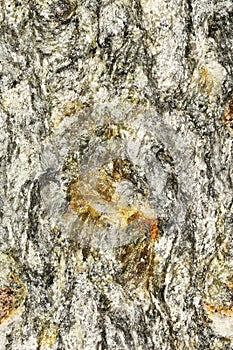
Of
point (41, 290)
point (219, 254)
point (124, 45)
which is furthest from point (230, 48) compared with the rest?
point (41, 290)

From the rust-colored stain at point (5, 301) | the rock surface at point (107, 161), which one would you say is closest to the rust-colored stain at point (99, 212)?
the rock surface at point (107, 161)

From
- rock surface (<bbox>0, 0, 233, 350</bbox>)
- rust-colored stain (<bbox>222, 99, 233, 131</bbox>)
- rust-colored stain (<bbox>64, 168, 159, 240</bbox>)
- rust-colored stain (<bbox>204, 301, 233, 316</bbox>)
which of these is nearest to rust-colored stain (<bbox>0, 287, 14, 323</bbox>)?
rock surface (<bbox>0, 0, 233, 350</bbox>)

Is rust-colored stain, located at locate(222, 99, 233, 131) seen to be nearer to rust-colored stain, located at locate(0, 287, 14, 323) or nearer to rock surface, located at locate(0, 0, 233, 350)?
rock surface, located at locate(0, 0, 233, 350)

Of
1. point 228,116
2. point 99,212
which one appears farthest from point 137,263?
point 228,116

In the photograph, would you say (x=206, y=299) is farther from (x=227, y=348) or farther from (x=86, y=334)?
(x=86, y=334)

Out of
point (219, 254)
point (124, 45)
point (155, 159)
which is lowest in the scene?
point (219, 254)

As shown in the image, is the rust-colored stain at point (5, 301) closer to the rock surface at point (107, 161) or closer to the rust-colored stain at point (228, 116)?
the rock surface at point (107, 161)

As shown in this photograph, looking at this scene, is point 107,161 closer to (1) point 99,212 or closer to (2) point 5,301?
(1) point 99,212
